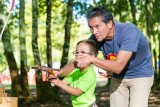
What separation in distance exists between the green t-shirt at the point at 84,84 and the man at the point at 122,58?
14 cm

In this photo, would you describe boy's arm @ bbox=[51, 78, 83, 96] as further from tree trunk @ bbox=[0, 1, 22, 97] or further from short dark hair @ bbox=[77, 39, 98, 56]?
tree trunk @ bbox=[0, 1, 22, 97]

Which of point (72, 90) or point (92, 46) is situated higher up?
point (92, 46)

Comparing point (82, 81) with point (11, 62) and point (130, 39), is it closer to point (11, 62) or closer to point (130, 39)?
point (130, 39)

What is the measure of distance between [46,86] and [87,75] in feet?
32.1

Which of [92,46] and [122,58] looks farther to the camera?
[92,46]

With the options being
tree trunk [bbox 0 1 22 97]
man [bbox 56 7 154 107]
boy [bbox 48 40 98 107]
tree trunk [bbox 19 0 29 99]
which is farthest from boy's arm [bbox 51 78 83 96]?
tree trunk [bbox 19 0 29 99]

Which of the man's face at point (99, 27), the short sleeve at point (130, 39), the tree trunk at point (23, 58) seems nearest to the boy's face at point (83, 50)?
the man's face at point (99, 27)

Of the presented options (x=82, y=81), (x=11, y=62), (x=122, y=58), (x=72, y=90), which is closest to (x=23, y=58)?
(x=11, y=62)

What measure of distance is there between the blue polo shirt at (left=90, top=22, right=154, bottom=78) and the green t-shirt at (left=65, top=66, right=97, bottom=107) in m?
0.30

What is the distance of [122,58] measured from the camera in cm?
412

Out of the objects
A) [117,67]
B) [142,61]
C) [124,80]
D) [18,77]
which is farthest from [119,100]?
[18,77]

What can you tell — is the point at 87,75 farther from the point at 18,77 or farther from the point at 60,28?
the point at 60,28

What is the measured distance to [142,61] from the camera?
183 inches

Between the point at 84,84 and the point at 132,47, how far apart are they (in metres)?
0.78
